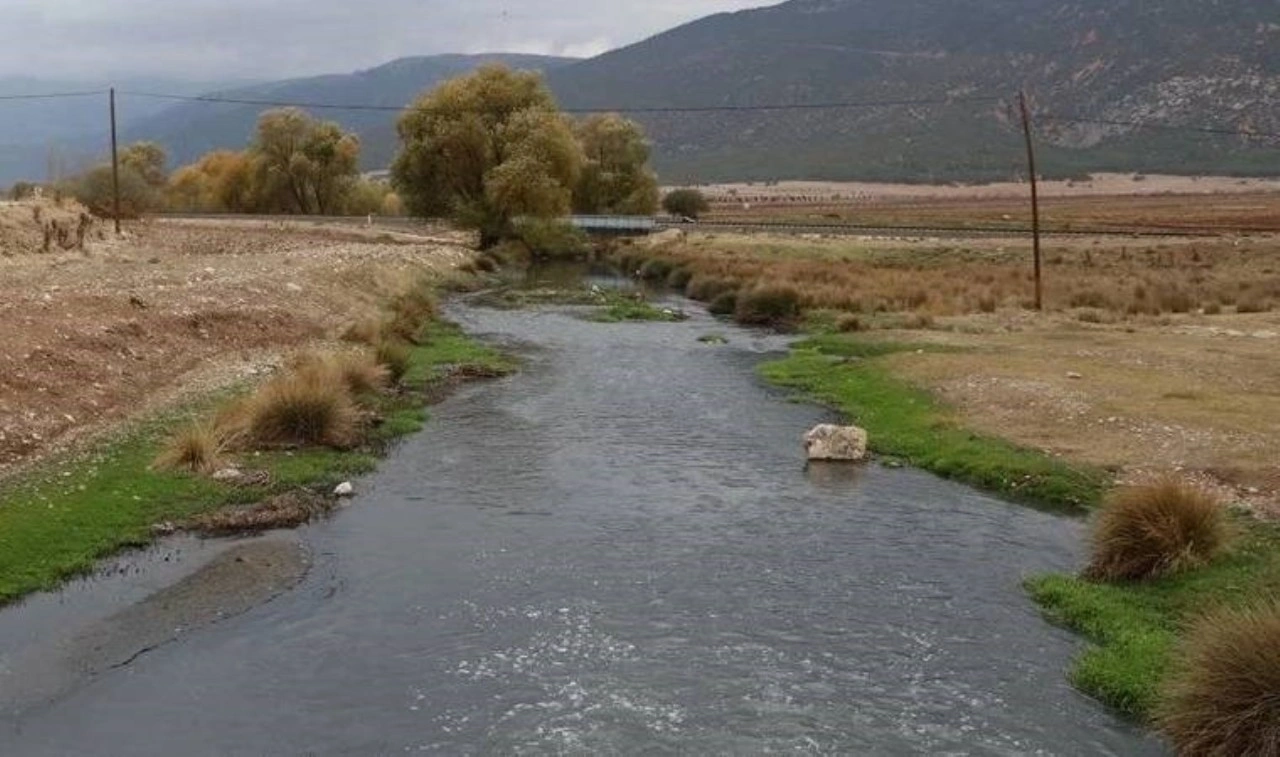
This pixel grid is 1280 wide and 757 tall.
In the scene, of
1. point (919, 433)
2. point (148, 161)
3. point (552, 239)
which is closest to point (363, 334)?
point (919, 433)

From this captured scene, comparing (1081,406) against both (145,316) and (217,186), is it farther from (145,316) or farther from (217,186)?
(217,186)

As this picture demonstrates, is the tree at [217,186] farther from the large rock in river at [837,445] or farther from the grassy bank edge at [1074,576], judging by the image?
the large rock in river at [837,445]

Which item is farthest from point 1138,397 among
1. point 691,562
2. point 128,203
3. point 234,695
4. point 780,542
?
point 128,203

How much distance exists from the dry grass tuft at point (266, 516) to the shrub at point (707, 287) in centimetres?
3817

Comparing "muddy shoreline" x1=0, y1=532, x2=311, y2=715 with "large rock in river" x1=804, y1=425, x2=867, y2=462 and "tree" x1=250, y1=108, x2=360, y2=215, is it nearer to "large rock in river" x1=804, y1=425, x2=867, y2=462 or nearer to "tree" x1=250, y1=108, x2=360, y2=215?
"large rock in river" x1=804, y1=425, x2=867, y2=462

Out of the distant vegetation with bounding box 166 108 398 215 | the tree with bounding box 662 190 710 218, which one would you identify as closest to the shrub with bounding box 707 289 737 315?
the distant vegetation with bounding box 166 108 398 215

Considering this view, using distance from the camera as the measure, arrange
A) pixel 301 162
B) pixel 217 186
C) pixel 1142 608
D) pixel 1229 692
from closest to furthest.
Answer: pixel 1229 692 < pixel 1142 608 < pixel 301 162 < pixel 217 186

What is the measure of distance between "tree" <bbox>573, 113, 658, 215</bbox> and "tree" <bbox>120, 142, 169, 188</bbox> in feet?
154

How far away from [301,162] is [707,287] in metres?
64.2

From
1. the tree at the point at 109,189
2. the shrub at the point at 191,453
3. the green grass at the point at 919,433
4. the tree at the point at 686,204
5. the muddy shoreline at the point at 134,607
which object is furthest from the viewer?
the tree at the point at 686,204

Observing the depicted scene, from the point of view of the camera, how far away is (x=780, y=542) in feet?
63.5

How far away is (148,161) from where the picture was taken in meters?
132

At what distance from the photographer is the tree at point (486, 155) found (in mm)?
82000

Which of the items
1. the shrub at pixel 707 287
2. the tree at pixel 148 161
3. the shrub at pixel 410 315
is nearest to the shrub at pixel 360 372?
the shrub at pixel 410 315
